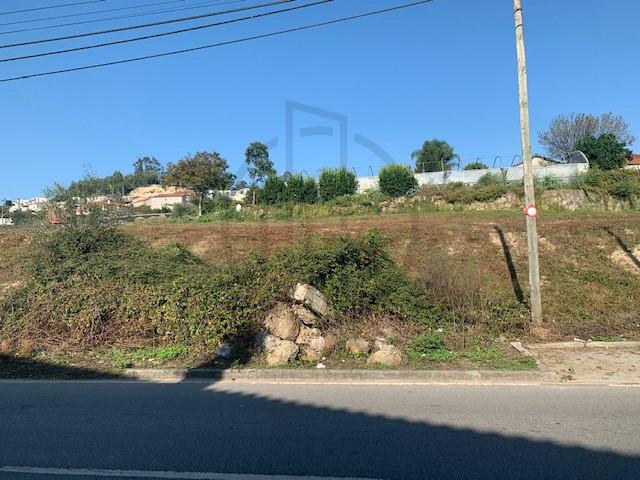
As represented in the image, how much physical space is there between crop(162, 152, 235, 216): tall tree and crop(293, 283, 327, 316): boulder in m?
36.2

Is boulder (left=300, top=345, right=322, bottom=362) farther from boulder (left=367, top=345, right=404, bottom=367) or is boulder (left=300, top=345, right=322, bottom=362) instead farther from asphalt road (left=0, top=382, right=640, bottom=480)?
asphalt road (left=0, top=382, right=640, bottom=480)

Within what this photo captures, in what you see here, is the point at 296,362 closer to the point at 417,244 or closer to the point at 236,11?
the point at 236,11

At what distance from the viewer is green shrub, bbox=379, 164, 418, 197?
1345 inches

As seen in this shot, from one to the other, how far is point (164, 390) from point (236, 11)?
24.3 feet

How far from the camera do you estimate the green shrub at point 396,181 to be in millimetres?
34156

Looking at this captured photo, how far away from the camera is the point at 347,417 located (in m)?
5.38

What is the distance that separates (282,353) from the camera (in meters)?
7.93

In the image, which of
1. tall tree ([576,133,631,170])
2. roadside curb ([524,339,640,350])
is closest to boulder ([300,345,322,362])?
roadside curb ([524,339,640,350])

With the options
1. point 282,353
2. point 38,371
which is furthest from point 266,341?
point 38,371

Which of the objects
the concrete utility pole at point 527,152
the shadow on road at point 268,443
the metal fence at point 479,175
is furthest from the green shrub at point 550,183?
the shadow on road at point 268,443

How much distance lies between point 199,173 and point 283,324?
3785 centimetres

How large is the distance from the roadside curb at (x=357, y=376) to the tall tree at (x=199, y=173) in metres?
37.1

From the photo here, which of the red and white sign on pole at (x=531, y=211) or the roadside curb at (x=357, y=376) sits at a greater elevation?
the red and white sign on pole at (x=531, y=211)

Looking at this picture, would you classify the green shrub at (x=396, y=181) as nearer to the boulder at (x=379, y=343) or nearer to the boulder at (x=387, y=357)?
the boulder at (x=379, y=343)
